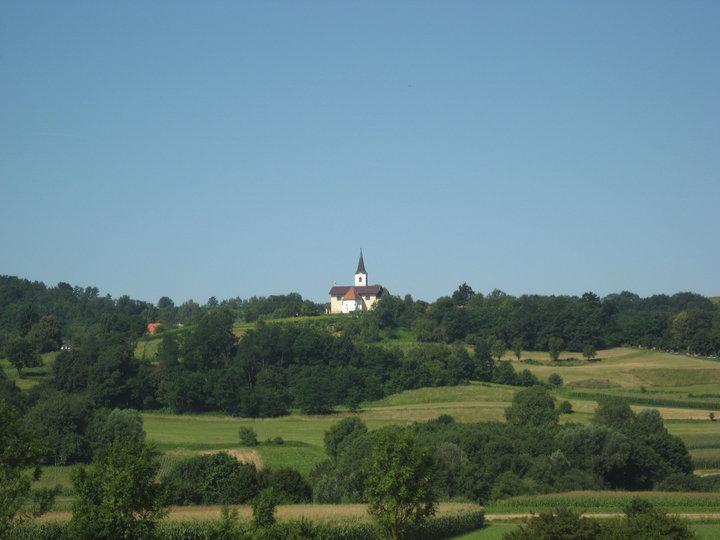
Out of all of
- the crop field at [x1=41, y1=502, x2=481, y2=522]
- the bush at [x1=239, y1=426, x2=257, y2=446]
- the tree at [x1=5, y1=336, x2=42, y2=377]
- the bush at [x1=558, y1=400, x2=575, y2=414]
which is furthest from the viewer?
the tree at [x1=5, y1=336, x2=42, y2=377]

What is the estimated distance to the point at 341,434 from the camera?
66812 millimetres

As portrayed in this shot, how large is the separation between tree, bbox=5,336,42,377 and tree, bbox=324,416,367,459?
157 ft

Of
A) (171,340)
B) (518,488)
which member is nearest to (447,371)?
(171,340)

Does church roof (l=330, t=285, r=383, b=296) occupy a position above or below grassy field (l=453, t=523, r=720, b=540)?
above

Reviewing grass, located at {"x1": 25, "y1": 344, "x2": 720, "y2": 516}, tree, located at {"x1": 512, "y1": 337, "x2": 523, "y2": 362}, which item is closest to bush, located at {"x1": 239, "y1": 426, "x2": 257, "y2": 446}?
grass, located at {"x1": 25, "y1": 344, "x2": 720, "y2": 516}

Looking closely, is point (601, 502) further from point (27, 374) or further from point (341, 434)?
point (27, 374)

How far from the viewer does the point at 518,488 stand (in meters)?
52.5

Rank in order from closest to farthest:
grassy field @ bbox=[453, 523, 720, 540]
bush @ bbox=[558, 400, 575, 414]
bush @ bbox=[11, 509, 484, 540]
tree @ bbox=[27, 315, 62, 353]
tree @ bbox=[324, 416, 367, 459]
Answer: bush @ bbox=[11, 509, 484, 540]
grassy field @ bbox=[453, 523, 720, 540]
tree @ bbox=[324, 416, 367, 459]
bush @ bbox=[558, 400, 575, 414]
tree @ bbox=[27, 315, 62, 353]

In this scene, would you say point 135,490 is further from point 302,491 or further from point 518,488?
point 518,488

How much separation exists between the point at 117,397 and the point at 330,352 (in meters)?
27.1

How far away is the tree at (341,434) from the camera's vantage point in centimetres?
6539

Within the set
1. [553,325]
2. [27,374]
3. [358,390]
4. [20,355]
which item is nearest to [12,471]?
[358,390]

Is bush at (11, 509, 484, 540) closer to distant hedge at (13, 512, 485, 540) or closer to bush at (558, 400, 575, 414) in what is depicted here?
distant hedge at (13, 512, 485, 540)

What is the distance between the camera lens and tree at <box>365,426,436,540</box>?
35.7 metres
